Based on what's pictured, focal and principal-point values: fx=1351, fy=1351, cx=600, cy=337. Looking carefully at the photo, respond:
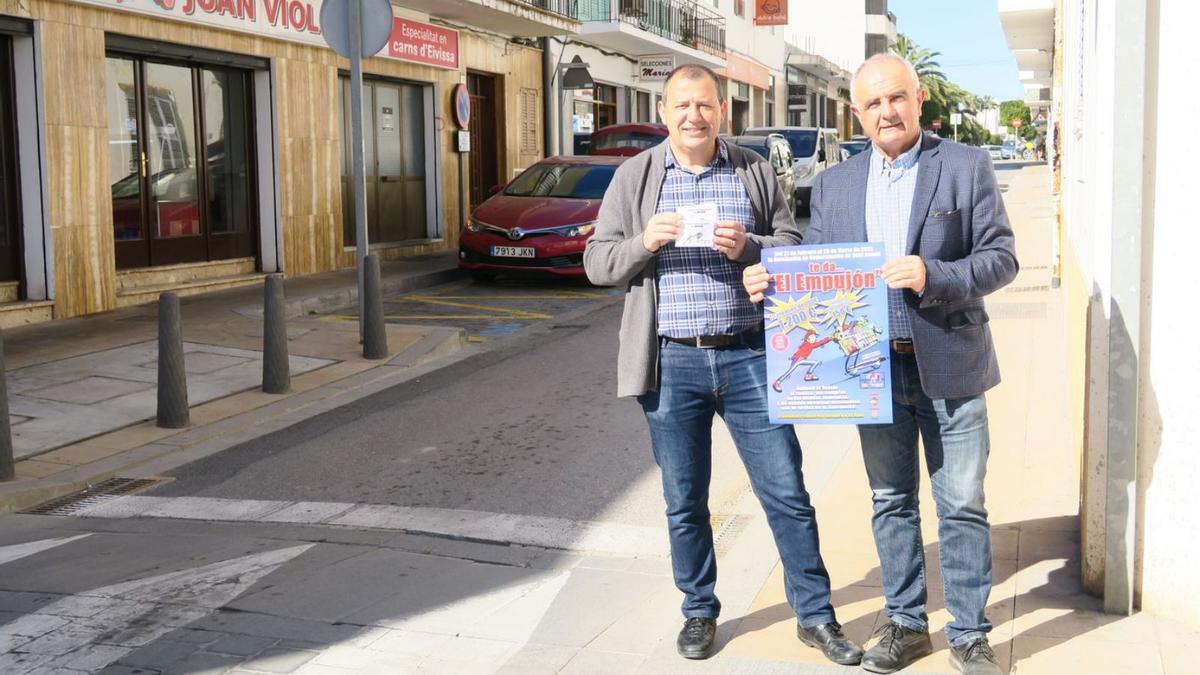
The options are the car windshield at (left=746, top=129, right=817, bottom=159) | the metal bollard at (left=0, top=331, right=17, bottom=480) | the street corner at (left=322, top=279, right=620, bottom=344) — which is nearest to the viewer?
the metal bollard at (left=0, top=331, right=17, bottom=480)

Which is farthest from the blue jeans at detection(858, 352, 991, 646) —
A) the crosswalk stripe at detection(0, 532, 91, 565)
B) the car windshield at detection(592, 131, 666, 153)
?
the car windshield at detection(592, 131, 666, 153)

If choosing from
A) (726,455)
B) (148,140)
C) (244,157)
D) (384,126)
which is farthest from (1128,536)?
(384,126)

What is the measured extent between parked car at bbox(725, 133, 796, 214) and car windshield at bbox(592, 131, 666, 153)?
Result: 6.26 ft

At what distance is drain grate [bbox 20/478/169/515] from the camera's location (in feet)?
22.6

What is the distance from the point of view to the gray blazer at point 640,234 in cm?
410

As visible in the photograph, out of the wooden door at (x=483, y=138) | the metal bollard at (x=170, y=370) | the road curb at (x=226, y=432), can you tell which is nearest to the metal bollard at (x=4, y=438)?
the road curb at (x=226, y=432)

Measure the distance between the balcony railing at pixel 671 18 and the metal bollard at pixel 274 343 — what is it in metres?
18.5

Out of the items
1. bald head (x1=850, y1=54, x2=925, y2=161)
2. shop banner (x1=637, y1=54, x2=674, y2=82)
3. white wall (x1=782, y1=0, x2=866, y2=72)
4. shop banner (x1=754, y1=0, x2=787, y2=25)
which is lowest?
bald head (x1=850, y1=54, x2=925, y2=161)

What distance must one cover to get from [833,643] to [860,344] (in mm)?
918

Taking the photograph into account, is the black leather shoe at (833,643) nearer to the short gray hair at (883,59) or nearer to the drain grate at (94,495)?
the short gray hair at (883,59)

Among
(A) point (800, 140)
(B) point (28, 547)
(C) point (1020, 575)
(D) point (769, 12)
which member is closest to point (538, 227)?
(B) point (28, 547)

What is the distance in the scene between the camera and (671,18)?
106ft

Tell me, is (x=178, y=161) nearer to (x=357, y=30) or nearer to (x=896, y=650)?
(x=357, y=30)

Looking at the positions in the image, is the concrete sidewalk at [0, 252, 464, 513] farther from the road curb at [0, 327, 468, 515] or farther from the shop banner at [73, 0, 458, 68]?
the shop banner at [73, 0, 458, 68]
